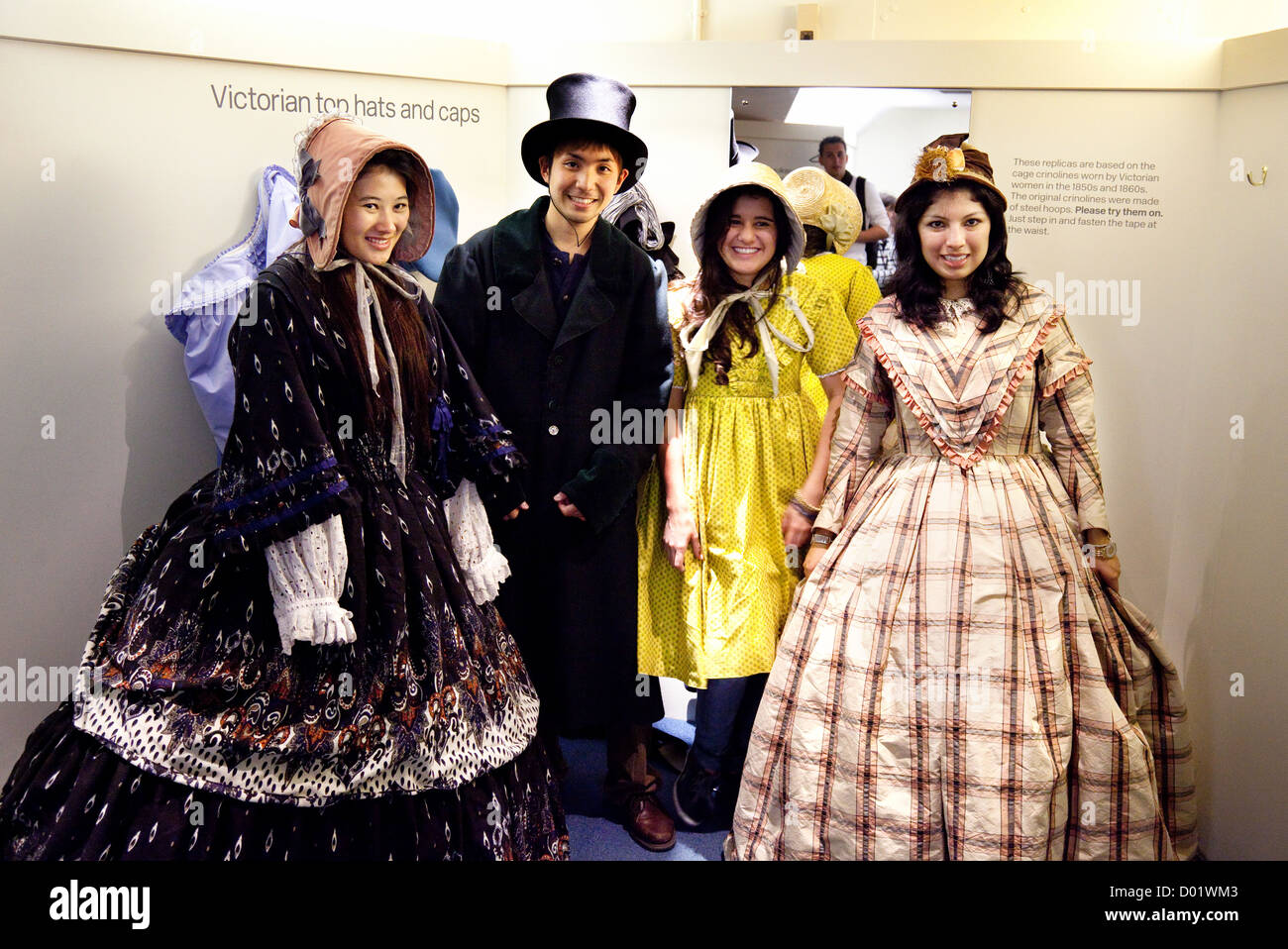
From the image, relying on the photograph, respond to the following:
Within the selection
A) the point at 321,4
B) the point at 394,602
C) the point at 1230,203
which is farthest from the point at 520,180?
the point at 1230,203

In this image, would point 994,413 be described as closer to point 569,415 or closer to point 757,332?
point 757,332

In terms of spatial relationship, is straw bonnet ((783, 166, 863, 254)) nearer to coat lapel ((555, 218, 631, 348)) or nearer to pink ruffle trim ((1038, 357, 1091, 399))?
coat lapel ((555, 218, 631, 348))

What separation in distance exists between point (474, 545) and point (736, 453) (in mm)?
789

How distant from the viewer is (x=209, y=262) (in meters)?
2.49

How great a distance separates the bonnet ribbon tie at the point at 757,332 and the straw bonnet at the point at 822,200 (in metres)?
0.33

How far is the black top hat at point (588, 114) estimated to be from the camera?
2.30 metres

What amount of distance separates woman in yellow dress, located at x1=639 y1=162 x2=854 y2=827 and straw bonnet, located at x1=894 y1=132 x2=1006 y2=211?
1.25 feet

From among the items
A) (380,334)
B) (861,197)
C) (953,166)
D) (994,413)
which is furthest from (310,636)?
(861,197)

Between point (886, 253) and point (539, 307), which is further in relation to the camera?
point (886, 253)

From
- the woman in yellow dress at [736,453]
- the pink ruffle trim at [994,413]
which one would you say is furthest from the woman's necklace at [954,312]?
the woman in yellow dress at [736,453]

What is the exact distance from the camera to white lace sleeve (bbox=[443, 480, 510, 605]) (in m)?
2.15

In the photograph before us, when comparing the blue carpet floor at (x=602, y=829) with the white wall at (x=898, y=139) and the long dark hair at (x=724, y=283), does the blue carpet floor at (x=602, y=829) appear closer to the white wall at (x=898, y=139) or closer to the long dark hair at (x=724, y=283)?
the long dark hair at (x=724, y=283)

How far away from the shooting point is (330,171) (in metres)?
1.86
